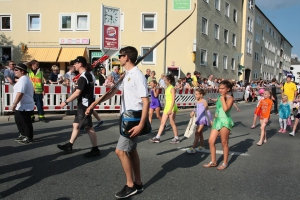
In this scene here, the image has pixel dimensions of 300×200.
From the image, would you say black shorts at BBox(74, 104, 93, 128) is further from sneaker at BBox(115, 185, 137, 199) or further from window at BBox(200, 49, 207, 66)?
window at BBox(200, 49, 207, 66)

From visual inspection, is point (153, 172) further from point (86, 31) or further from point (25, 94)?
point (86, 31)

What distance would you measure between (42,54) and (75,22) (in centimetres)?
389

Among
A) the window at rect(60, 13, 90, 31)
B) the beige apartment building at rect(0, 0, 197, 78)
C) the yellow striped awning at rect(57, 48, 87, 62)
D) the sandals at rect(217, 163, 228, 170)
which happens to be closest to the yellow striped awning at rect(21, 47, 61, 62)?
the beige apartment building at rect(0, 0, 197, 78)

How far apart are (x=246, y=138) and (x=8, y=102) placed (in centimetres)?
802

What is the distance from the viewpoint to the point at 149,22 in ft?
78.5

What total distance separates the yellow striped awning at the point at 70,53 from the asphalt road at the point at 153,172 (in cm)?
1731

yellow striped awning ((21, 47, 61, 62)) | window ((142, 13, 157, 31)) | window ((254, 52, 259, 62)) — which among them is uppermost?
window ((142, 13, 157, 31))

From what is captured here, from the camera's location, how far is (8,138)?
6.64 meters

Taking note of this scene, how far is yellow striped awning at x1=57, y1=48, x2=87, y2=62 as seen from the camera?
76.8 ft

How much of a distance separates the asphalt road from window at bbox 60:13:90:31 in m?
18.6

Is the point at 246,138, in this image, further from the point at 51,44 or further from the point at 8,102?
the point at 51,44

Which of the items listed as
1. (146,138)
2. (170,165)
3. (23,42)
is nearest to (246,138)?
(146,138)

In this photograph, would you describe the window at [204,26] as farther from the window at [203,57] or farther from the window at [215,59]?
the window at [215,59]

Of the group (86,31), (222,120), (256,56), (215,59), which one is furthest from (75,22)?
(256,56)
